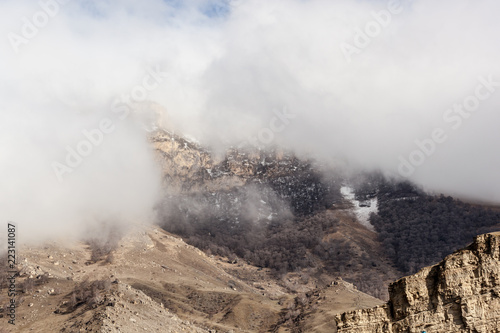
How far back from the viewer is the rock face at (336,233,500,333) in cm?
1441

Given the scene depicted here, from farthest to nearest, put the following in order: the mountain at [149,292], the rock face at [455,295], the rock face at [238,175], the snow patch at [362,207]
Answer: the rock face at [238,175] → the snow patch at [362,207] → the mountain at [149,292] → the rock face at [455,295]

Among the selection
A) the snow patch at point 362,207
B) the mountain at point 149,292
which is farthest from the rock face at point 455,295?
the snow patch at point 362,207

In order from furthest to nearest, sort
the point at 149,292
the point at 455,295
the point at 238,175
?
1. the point at 238,175
2. the point at 149,292
3. the point at 455,295

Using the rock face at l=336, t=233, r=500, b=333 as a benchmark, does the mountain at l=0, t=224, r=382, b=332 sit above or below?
above

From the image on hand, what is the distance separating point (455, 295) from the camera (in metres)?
14.9

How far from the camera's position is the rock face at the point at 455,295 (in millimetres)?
14406

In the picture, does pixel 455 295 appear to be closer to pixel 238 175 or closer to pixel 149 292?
pixel 149 292

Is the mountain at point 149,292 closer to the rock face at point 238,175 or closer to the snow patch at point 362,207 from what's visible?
the snow patch at point 362,207

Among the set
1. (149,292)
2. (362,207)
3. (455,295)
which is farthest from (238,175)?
(455,295)

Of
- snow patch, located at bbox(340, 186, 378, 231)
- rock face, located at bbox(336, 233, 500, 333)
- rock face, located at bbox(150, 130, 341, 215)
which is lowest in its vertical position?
rock face, located at bbox(336, 233, 500, 333)

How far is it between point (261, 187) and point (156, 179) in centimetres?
4238

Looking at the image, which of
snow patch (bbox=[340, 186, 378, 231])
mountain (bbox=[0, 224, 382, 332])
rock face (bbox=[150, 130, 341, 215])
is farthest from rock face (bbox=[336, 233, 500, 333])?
rock face (bbox=[150, 130, 341, 215])

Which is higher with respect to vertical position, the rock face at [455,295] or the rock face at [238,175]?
the rock face at [238,175]

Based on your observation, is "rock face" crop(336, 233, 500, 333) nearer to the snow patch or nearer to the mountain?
the mountain
